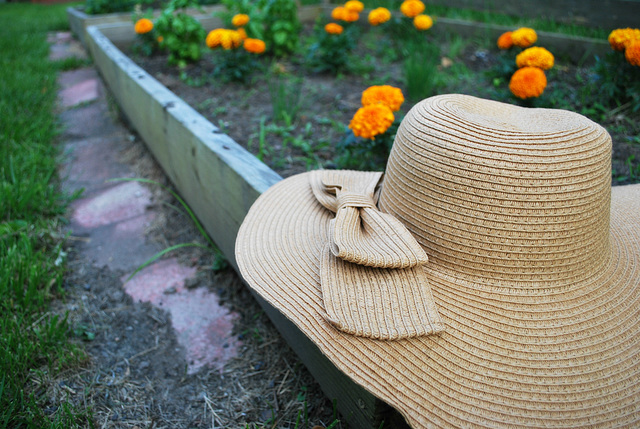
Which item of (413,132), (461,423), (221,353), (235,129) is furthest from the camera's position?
(235,129)

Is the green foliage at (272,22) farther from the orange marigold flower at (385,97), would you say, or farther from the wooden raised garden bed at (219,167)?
the orange marigold flower at (385,97)

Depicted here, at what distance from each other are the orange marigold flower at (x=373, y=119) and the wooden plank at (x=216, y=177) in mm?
418

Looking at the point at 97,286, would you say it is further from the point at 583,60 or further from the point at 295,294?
the point at 583,60

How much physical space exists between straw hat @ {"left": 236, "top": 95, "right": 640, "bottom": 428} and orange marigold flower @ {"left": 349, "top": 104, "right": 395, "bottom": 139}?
0.71 metres

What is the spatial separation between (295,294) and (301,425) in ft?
2.33

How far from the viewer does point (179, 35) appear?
424cm

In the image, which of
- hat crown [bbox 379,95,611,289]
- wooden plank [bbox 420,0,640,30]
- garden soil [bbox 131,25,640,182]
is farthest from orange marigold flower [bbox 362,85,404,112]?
wooden plank [bbox 420,0,640,30]

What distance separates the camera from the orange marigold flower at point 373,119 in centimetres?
184

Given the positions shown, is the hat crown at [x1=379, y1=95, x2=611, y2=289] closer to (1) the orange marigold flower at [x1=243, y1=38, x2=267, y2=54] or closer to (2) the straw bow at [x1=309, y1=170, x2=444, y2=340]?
(2) the straw bow at [x1=309, y1=170, x2=444, y2=340]

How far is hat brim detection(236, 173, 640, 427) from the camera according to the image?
2.80 ft

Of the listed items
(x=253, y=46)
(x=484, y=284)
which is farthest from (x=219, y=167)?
(x=253, y=46)

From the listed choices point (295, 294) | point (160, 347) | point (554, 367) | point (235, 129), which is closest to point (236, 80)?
point (235, 129)

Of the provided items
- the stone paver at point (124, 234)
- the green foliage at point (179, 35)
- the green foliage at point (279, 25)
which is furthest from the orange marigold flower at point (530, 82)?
the green foliage at point (179, 35)

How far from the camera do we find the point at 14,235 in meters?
2.37
